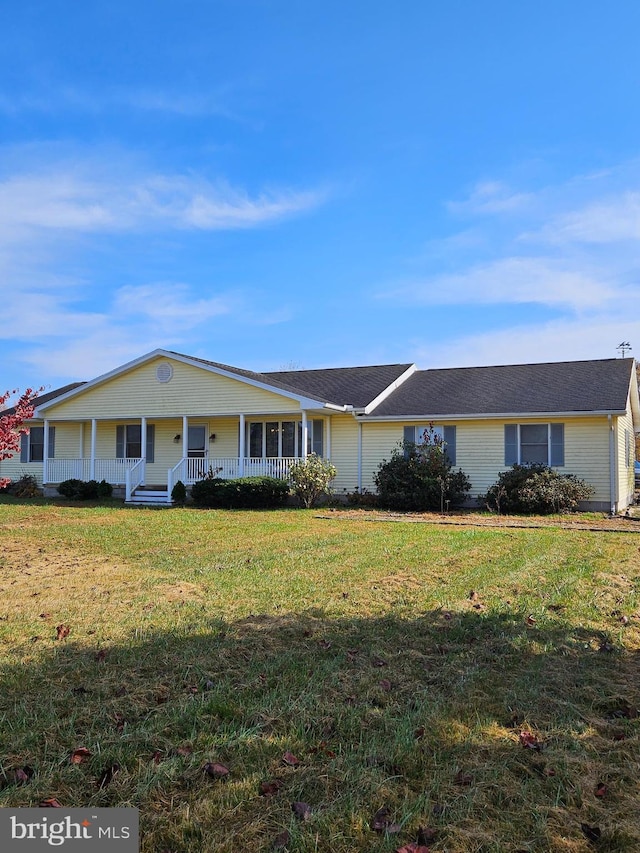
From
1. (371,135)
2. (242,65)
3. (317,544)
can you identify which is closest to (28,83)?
(242,65)

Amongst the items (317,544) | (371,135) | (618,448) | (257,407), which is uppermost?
(371,135)

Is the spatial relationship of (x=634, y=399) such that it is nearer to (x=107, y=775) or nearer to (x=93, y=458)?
(x=93, y=458)

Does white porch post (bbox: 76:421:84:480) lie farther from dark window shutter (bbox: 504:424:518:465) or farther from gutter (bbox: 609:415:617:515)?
gutter (bbox: 609:415:617:515)

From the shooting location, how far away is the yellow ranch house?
60.7 ft

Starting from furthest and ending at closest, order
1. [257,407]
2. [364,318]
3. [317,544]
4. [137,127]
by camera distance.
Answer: [364,318] < [257,407] < [137,127] < [317,544]

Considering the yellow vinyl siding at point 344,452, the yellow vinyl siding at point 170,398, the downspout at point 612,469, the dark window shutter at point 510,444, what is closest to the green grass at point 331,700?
the downspout at point 612,469

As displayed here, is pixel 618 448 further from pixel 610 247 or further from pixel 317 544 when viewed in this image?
pixel 317 544

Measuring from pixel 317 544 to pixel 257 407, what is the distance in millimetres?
10837

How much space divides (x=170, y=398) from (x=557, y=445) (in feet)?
44.2

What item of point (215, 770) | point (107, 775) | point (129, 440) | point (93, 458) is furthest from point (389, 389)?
point (107, 775)

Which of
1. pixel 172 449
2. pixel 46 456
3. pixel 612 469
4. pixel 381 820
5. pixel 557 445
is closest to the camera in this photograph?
pixel 381 820

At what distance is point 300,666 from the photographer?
4508 mm

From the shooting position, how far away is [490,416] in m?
18.7

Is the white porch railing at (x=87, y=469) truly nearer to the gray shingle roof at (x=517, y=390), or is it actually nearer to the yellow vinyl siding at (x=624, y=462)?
the gray shingle roof at (x=517, y=390)
